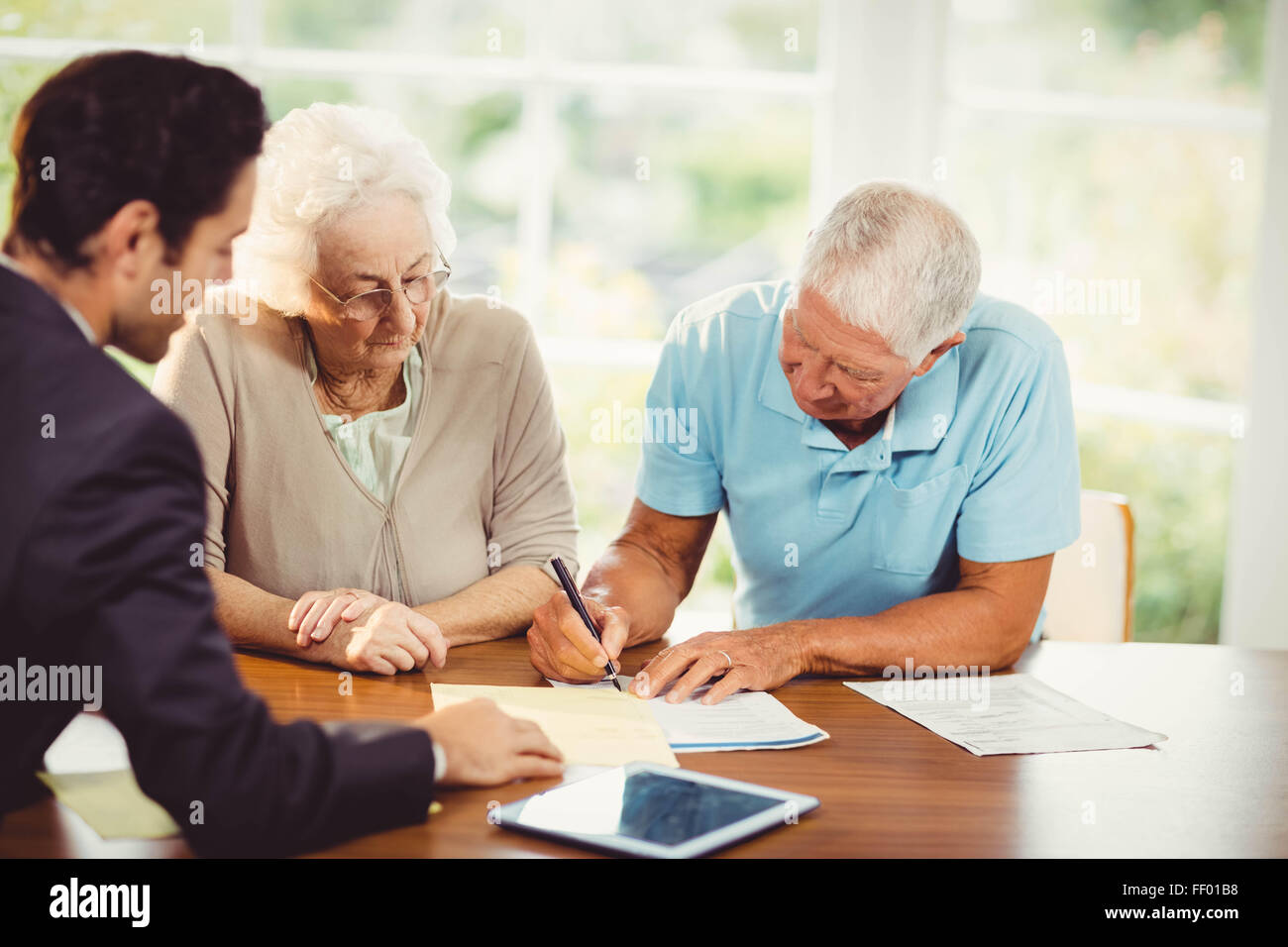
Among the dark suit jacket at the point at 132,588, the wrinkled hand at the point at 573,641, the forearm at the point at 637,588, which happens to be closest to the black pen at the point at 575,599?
the wrinkled hand at the point at 573,641

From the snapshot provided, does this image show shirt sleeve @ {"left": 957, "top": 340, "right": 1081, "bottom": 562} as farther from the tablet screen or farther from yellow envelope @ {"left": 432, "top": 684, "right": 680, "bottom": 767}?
the tablet screen

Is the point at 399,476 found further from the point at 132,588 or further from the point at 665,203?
the point at 665,203

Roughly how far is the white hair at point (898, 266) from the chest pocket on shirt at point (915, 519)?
0.80ft

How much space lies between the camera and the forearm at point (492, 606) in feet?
5.77

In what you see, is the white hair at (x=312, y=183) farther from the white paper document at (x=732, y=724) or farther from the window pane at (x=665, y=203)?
the window pane at (x=665, y=203)

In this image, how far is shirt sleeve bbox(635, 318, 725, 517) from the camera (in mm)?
2047

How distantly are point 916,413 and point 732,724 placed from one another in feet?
2.38

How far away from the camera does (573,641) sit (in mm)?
1597

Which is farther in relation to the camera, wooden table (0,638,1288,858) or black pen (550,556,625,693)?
black pen (550,556,625,693)

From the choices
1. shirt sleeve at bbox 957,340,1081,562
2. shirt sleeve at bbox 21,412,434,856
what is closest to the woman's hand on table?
shirt sleeve at bbox 21,412,434,856

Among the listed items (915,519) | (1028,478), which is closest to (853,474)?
(915,519)
